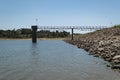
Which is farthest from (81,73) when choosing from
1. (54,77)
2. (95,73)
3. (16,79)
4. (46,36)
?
(46,36)

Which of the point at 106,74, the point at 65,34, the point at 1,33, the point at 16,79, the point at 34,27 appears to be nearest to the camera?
the point at 16,79

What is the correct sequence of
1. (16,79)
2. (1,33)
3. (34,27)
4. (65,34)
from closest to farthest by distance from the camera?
(16,79) < (34,27) < (1,33) < (65,34)

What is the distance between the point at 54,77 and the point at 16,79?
8.78ft

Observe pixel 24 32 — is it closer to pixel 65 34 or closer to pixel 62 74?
pixel 65 34

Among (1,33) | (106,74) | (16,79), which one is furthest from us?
(1,33)

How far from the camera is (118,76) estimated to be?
15.7 metres

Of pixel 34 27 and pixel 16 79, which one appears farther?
pixel 34 27

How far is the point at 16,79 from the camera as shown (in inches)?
603

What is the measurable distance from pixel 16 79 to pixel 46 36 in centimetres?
16147

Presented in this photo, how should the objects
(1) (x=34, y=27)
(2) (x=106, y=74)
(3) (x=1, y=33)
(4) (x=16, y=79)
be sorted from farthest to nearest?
1. (3) (x=1, y=33)
2. (1) (x=34, y=27)
3. (2) (x=106, y=74)
4. (4) (x=16, y=79)

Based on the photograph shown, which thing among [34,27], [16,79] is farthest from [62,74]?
[34,27]

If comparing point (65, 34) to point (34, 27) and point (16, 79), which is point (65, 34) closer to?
point (34, 27)

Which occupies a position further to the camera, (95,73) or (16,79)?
(95,73)

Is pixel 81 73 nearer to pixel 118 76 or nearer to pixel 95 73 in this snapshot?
pixel 95 73
